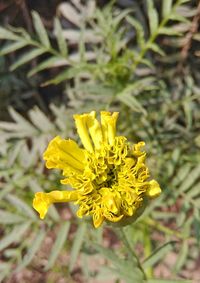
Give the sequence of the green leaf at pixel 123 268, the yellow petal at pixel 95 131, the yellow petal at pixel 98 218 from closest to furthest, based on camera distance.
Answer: the yellow petal at pixel 98 218 < the yellow petal at pixel 95 131 < the green leaf at pixel 123 268

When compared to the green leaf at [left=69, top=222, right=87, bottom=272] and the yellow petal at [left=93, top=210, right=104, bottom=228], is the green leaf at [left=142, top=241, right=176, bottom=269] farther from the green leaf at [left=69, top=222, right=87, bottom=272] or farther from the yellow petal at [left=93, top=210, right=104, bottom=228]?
the yellow petal at [left=93, top=210, right=104, bottom=228]

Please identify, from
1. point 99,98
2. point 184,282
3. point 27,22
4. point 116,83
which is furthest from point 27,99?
point 184,282

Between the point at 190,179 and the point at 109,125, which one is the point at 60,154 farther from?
the point at 190,179

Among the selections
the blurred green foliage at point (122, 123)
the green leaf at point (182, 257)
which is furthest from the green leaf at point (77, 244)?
the green leaf at point (182, 257)

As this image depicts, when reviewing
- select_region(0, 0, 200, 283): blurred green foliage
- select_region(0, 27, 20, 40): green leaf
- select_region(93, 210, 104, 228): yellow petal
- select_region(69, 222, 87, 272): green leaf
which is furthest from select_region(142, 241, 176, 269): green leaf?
select_region(0, 27, 20, 40): green leaf

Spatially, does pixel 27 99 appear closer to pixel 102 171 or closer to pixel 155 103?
pixel 155 103

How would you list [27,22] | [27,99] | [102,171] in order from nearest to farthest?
[102,171], [27,22], [27,99]

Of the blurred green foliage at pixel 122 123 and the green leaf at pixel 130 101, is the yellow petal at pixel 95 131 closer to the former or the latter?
the blurred green foliage at pixel 122 123
